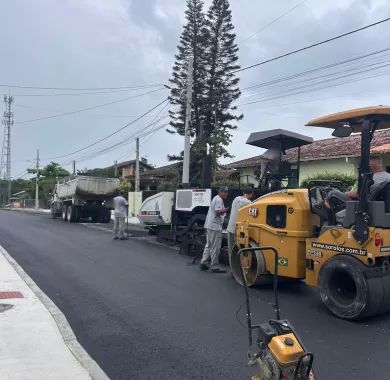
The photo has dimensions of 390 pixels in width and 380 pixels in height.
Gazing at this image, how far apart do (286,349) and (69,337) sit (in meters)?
3.20

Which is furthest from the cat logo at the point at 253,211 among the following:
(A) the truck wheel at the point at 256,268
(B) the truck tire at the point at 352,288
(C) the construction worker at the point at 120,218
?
(C) the construction worker at the point at 120,218

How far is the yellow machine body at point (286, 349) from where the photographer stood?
3498mm

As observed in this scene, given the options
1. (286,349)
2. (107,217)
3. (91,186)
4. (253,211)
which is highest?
(91,186)

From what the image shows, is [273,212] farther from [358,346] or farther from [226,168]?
[226,168]

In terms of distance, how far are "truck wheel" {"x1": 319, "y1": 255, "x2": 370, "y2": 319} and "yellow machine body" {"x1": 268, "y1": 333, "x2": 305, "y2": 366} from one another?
3.33 m

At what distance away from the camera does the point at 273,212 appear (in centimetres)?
846

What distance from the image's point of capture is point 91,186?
91.6 ft

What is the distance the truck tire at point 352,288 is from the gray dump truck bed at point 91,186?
71.7 ft

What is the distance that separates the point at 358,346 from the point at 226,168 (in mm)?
27518

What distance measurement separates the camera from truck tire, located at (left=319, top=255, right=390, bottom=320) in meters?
6.64

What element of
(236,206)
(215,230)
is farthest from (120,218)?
(236,206)

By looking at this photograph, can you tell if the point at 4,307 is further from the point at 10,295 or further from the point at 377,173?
the point at 377,173

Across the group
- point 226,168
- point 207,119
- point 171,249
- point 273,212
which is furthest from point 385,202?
point 207,119

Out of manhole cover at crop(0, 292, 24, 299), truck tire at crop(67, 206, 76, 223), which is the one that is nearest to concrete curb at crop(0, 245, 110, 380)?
manhole cover at crop(0, 292, 24, 299)
